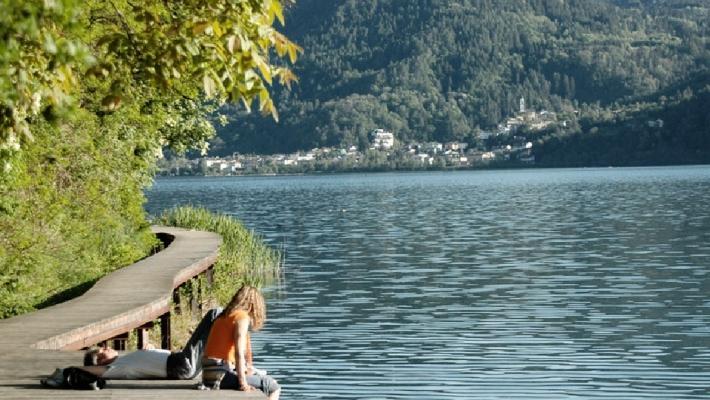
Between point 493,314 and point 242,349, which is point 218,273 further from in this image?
point 242,349

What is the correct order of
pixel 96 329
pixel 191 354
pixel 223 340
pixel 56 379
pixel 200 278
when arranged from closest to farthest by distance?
pixel 223 340 → pixel 56 379 → pixel 191 354 → pixel 96 329 → pixel 200 278

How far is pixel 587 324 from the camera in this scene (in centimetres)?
3097

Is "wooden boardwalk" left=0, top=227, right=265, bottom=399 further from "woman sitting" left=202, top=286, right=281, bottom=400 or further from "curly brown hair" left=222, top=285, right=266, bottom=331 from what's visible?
"curly brown hair" left=222, top=285, right=266, bottom=331

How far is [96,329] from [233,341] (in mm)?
6092

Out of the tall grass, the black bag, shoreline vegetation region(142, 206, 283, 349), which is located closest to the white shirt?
the black bag

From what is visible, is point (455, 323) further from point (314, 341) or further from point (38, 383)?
point (38, 383)

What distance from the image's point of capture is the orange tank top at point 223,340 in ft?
46.0

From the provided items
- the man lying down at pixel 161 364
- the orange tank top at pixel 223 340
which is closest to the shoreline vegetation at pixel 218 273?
the man lying down at pixel 161 364

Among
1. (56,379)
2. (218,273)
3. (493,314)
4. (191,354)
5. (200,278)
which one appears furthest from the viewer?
(218,273)

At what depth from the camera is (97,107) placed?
92.4 ft

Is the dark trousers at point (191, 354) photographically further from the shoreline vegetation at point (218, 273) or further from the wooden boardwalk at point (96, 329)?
the shoreline vegetation at point (218, 273)

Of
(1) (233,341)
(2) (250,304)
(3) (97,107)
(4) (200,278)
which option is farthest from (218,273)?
(2) (250,304)

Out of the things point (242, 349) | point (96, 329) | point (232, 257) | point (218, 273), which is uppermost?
point (242, 349)

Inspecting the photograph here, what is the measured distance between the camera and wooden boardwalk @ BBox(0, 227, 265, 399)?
14.0 meters
